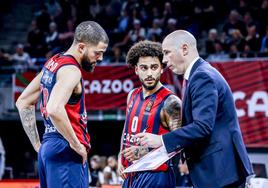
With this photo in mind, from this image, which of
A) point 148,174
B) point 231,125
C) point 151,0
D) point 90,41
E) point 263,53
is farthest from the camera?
point 151,0

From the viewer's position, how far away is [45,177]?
5766 mm

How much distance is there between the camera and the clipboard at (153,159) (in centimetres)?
493

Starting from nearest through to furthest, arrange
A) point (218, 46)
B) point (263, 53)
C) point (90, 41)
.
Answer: point (90, 41) < point (263, 53) < point (218, 46)

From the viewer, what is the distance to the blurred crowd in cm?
1412

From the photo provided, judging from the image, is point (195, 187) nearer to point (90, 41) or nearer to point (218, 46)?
point (90, 41)

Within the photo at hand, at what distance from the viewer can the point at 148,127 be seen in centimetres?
620

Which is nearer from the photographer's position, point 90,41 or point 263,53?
point 90,41

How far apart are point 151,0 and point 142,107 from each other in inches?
410

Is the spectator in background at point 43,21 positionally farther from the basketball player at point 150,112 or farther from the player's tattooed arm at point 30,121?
the player's tattooed arm at point 30,121

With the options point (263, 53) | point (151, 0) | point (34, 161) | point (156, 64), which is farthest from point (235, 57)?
point (156, 64)

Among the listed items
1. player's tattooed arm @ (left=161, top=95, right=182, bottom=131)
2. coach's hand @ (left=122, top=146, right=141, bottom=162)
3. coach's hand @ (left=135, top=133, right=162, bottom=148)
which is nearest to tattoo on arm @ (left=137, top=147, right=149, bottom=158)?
coach's hand @ (left=122, top=146, right=141, bottom=162)

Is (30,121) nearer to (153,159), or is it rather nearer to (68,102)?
(68,102)

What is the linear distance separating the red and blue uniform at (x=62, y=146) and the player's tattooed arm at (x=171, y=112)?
868 mm

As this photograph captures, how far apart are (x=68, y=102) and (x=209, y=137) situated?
1.37 metres
